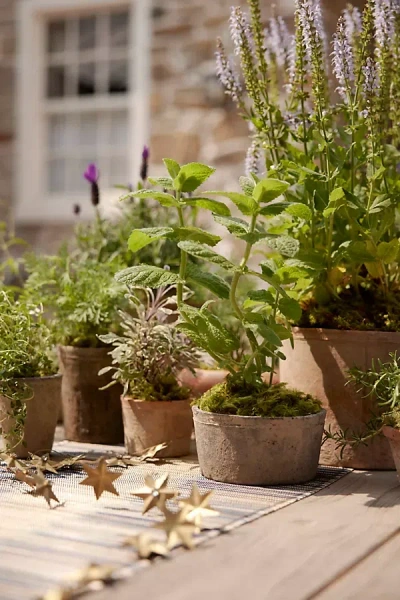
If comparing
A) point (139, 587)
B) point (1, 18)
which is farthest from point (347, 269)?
point (1, 18)

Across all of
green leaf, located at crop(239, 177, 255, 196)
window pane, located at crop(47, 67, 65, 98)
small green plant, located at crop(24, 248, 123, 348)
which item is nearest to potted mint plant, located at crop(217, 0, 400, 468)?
green leaf, located at crop(239, 177, 255, 196)

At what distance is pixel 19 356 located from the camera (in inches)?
83.8

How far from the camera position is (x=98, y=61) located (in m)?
5.98

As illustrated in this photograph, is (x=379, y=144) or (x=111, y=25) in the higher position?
(x=111, y=25)

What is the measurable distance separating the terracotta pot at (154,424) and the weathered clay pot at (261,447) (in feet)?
0.95

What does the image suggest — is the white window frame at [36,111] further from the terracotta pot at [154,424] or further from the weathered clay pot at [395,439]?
the weathered clay pot at [395,439]

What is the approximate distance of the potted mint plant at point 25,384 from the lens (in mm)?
2082

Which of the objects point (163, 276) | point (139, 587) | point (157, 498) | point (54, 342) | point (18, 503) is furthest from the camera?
point (54, 342)

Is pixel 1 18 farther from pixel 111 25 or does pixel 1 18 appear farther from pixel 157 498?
pixel 157 498

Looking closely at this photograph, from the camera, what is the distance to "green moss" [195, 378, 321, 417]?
188cm

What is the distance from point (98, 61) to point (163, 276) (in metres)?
4.43

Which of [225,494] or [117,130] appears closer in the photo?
[225,494]

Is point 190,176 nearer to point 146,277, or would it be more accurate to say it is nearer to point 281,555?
point 146,277

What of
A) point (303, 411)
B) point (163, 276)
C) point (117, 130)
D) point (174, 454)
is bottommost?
point (174, 454)
